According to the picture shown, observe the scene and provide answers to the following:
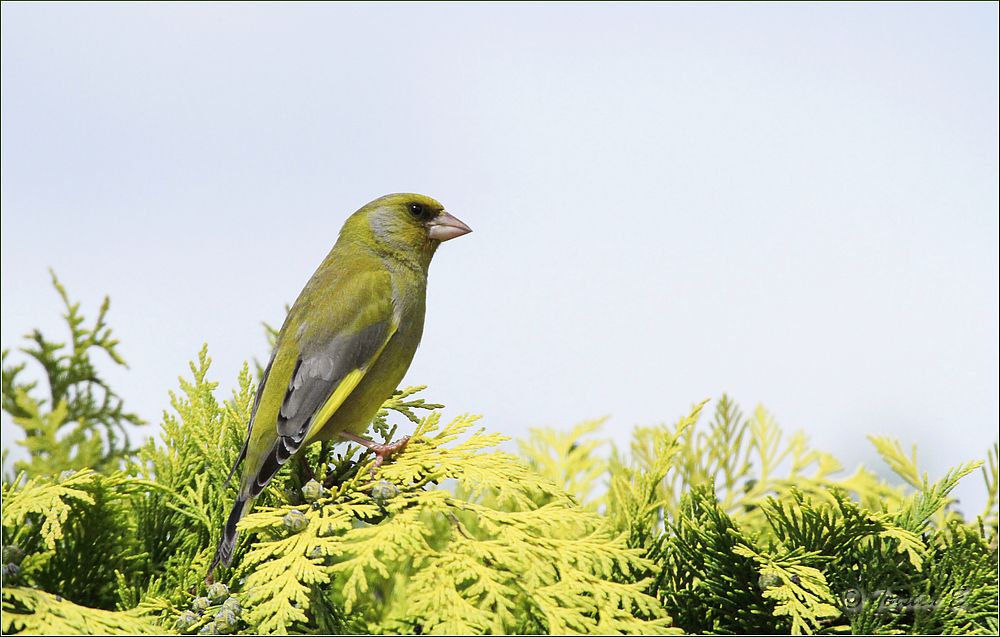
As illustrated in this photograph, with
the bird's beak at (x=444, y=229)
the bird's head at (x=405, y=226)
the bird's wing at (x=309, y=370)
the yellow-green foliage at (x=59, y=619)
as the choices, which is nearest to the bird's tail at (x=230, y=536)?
the bird's wing at (x=309, y=370)

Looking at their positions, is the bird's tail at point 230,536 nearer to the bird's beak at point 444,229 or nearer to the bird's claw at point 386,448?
the bird's claw at point 386,448

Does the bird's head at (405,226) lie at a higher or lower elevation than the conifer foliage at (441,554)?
higher

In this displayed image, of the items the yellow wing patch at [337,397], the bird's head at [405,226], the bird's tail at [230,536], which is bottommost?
the bird's tail at [230,536]

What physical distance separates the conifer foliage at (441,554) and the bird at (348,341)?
0.11 m

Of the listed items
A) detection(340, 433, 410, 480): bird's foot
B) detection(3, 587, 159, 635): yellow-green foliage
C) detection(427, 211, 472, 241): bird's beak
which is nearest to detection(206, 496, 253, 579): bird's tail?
detection(3, 587, 159, 635): yellow-green foliage

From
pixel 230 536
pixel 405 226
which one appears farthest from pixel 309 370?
pixel 405 226

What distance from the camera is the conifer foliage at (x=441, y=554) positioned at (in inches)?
72.9

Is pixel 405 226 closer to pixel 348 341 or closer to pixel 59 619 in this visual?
pixel 348 341

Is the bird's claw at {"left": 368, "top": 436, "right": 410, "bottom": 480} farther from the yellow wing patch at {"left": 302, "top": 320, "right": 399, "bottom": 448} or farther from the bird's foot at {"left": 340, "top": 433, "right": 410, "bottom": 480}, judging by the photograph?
the yellow wing patch at {"left": 302, "top": 320, "right": 399, "bottom": 448}

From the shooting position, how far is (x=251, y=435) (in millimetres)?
2434

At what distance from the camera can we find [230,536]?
216 centimetres

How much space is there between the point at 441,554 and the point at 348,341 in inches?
40.1

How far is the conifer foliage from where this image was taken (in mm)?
1852

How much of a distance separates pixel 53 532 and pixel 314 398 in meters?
0.80
